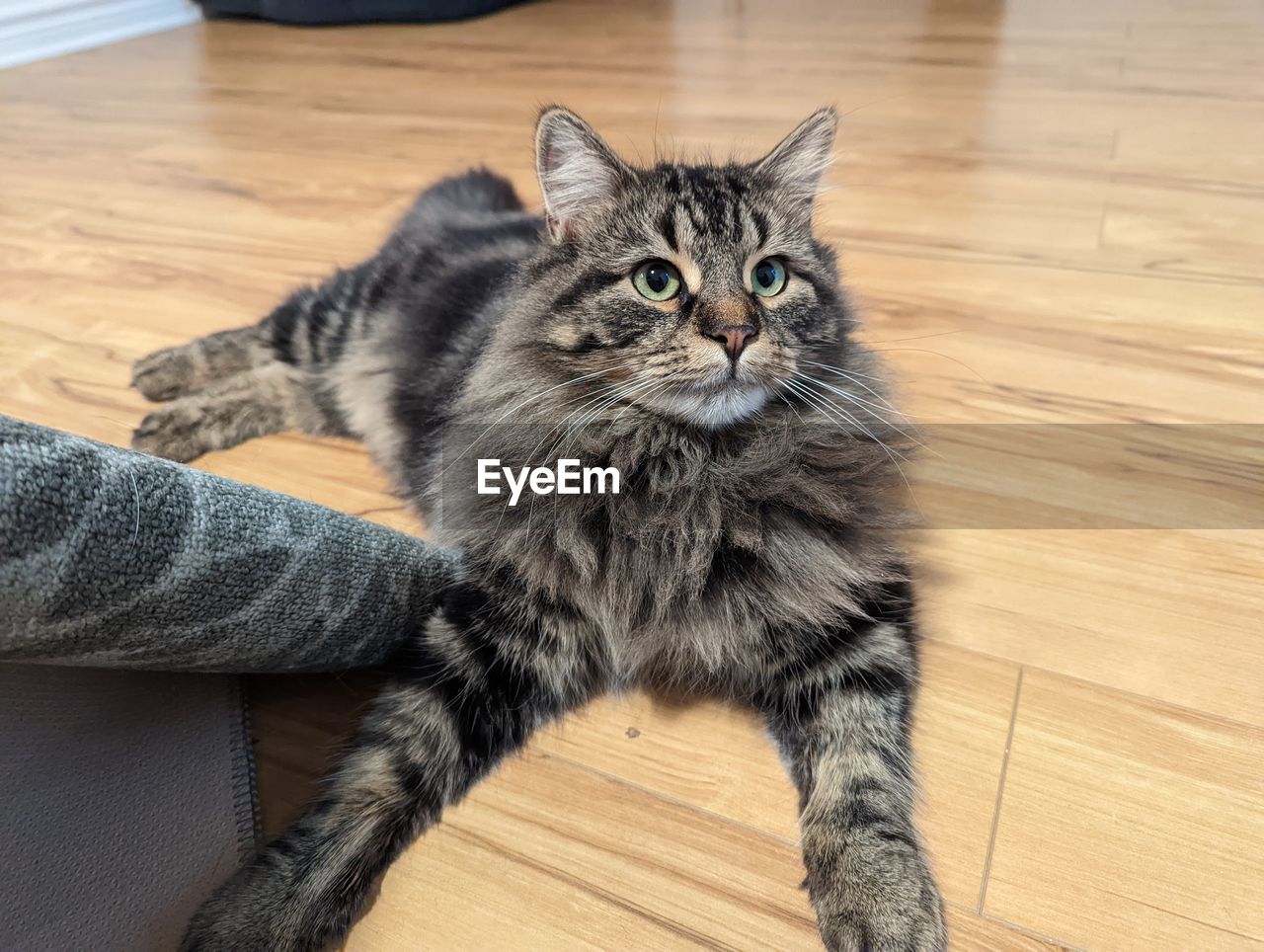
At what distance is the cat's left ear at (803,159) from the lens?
4.06 feet

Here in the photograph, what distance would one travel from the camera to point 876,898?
3.00ft

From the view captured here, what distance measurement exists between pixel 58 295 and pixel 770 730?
1971 mm

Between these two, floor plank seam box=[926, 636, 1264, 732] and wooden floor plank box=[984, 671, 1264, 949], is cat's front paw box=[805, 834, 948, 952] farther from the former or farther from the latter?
floor plank seam box=[926, 636, 1264, 732]

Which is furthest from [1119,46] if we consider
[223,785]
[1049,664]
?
[223,785]

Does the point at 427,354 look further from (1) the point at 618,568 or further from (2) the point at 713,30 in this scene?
(2) the point at 713,30

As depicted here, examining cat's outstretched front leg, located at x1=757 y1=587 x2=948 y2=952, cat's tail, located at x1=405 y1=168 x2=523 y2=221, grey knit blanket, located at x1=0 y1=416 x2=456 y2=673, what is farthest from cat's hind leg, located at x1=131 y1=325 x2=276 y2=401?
cat's outstretched front leg, located at x1=757 y1=587 x2=948 y2=952

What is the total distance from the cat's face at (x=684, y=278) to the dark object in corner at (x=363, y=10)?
366 centimetres

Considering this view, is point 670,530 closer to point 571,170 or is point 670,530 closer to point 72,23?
point 571,170

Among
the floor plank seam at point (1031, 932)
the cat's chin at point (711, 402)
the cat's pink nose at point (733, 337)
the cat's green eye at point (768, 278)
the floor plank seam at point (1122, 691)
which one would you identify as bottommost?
the floor plank seam at point (1031, 932)

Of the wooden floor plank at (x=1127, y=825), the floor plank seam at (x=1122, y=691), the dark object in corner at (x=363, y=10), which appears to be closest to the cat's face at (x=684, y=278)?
the floor plank seam at (x=1122, y=691)

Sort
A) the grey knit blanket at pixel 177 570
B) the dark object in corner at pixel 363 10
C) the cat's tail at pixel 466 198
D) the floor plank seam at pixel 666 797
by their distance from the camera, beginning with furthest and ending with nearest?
the dark object in corner at pixel 363 10, the cat's tail at pixel 466 198, the floor plank seam at pixel 666 797, the grey knit blanket at pixel 177 570

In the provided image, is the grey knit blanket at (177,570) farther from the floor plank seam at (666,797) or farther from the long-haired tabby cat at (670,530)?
the floor plank seam at (666,797)

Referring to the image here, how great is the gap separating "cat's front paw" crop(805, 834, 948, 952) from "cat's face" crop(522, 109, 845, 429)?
51 cm

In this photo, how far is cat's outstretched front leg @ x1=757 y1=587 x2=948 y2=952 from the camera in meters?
0.91
